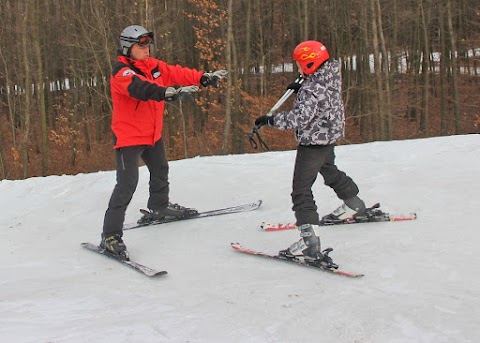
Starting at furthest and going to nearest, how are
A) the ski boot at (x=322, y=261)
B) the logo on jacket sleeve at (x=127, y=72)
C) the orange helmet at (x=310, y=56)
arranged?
the logo on jacket sleeve at (x=127, y=72) < the orange helmet at (x=310, y=56) < the ski boot at (x=322, y=261)

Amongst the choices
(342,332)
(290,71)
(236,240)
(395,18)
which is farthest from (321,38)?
(342,332)

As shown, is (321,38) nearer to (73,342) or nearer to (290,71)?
(290,71)

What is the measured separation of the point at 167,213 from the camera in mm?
5273

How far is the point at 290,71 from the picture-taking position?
32.2 m

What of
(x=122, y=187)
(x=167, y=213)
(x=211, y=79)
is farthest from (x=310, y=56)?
(x=167, y=213)

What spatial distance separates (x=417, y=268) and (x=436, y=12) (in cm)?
2400

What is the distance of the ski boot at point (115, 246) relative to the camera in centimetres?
419

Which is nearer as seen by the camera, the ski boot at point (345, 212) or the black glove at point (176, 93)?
the black glove at point (176, 93)

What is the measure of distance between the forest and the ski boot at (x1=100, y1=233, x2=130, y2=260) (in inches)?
474

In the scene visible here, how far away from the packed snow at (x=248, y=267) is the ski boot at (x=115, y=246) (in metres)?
0.11

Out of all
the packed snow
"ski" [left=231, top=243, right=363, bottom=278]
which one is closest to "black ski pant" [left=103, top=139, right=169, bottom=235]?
the packed snow

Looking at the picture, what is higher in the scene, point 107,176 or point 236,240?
point 107,176

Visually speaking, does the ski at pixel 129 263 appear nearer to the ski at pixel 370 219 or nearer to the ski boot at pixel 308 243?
the ski boot at pixel 308 243

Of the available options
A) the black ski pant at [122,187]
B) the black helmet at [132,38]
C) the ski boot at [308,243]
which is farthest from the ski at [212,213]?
the black helmet at [132,38]
